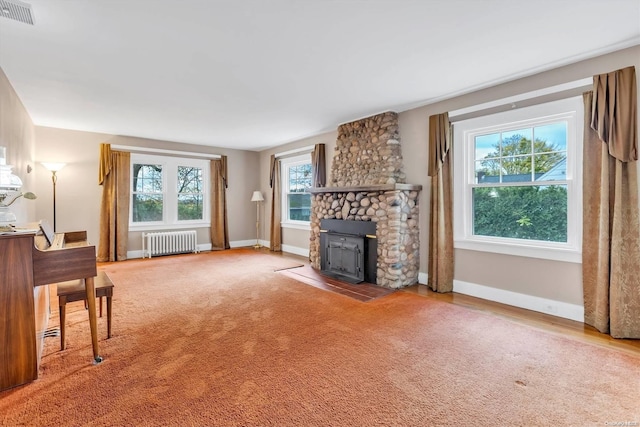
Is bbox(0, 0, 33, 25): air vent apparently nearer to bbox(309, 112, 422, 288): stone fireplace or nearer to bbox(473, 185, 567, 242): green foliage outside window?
bbox(309, 112, 422, 288): stone fireplace

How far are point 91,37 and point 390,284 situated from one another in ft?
13.1

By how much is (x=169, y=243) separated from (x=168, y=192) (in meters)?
1.10

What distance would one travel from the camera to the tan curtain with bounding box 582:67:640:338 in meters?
2.61

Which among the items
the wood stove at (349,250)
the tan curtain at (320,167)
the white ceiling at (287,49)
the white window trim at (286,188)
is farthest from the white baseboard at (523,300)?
the white window trim at (286,188)

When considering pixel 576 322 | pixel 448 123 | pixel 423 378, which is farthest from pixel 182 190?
pixel 576 322

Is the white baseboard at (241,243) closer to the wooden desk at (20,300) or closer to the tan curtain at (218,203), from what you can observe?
the tan curtain at (218,203)

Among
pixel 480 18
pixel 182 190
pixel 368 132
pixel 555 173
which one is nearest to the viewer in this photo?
pixel 480 18

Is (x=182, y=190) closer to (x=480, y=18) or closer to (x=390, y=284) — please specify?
(x=390, y=284)

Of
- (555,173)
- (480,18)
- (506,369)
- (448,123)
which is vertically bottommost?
(506,369)

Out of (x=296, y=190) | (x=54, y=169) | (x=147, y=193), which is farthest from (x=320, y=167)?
(x=54, y=169)

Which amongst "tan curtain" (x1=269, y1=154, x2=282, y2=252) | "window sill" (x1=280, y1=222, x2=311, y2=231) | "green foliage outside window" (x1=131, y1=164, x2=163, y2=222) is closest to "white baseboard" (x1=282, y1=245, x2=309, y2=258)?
"tan curtain" (x1=269, y1=154, x2=282, y2=252)

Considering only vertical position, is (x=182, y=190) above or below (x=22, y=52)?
below

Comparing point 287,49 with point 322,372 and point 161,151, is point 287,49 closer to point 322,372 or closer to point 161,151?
point 322,372

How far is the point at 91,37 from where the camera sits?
2.47 m
